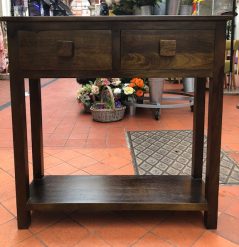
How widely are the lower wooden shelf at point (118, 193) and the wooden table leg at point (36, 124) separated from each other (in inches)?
2.6

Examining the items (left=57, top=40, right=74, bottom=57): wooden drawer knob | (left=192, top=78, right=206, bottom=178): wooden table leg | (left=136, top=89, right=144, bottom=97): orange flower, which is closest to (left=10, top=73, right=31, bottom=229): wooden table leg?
(left=57, top=40, right=74, bottom=57): wooden drawer knob

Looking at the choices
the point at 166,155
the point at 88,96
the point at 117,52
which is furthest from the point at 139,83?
the point at 117,52

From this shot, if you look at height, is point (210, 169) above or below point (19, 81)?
below

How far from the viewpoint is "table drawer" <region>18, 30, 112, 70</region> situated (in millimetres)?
1175

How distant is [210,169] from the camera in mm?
1297

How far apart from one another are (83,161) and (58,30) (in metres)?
1.12

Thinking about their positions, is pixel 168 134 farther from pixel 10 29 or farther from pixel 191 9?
pixel 10 29

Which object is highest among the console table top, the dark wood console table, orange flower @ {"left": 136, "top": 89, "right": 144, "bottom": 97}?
the console table top

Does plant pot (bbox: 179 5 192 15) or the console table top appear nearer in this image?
the console table top

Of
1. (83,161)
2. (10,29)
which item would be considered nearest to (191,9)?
(10,29)

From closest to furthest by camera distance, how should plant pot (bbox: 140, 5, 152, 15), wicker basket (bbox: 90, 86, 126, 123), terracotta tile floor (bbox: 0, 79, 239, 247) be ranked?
A: terracotta tile floor (bbox: 0, 79, 239, 247) → plant pot (bbox: 140, 5, 152, 15) → wicker basket (bbox: 90, 86, 126, 123)

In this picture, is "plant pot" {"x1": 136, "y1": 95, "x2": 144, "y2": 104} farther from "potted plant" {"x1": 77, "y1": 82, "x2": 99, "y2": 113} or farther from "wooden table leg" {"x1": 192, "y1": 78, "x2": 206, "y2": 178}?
"wooden table leg" {"x1": 192, "y1": 78, "x2": 206, "y2": 178}

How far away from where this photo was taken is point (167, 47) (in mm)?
1170

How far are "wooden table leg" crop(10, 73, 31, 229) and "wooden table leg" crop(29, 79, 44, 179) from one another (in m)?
0.25
